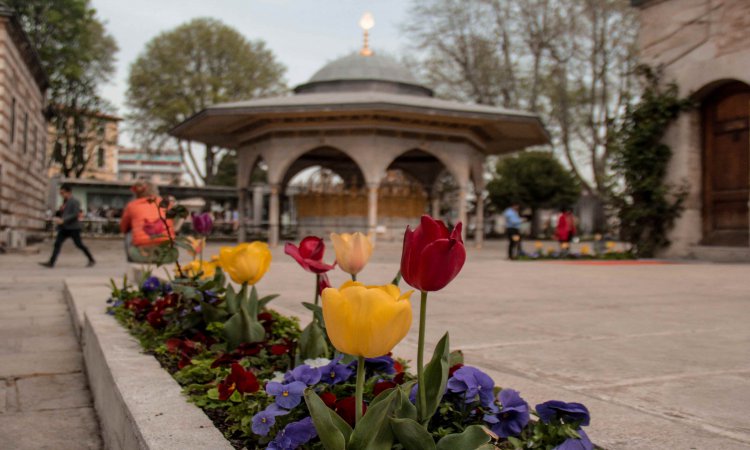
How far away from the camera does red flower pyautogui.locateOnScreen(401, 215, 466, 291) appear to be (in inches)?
49.2

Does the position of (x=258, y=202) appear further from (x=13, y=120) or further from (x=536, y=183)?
(x=13, y=120)

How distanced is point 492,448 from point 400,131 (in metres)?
19.2

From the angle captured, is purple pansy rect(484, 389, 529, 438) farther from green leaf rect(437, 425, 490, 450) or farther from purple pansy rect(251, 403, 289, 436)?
purple pansy rect(251, 403, 289, 436)

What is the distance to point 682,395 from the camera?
7.54ft

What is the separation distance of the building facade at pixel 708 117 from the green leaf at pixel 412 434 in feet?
40.1

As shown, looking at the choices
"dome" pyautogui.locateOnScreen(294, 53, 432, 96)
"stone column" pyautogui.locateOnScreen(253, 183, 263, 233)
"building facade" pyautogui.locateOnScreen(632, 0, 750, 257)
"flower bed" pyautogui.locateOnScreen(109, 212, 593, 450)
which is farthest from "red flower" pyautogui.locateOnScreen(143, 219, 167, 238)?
"stone column" pyautogui.locateOnScreen(253, 183, 263, 233)

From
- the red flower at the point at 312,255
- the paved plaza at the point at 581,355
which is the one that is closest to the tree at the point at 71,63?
the paved plaza at the point at 581,355

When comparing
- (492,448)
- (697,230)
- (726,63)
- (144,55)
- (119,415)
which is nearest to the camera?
(492,448)

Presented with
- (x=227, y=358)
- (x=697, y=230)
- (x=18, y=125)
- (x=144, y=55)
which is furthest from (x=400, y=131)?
(x=144, y=55)

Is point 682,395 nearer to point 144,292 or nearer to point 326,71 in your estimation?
point 144,292

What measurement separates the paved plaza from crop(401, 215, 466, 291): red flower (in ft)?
2.35

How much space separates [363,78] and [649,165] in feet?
38.3

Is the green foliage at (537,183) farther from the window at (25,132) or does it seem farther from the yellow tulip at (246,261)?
the yellow tulip at (246,261)

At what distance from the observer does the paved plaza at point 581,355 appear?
200 cm
